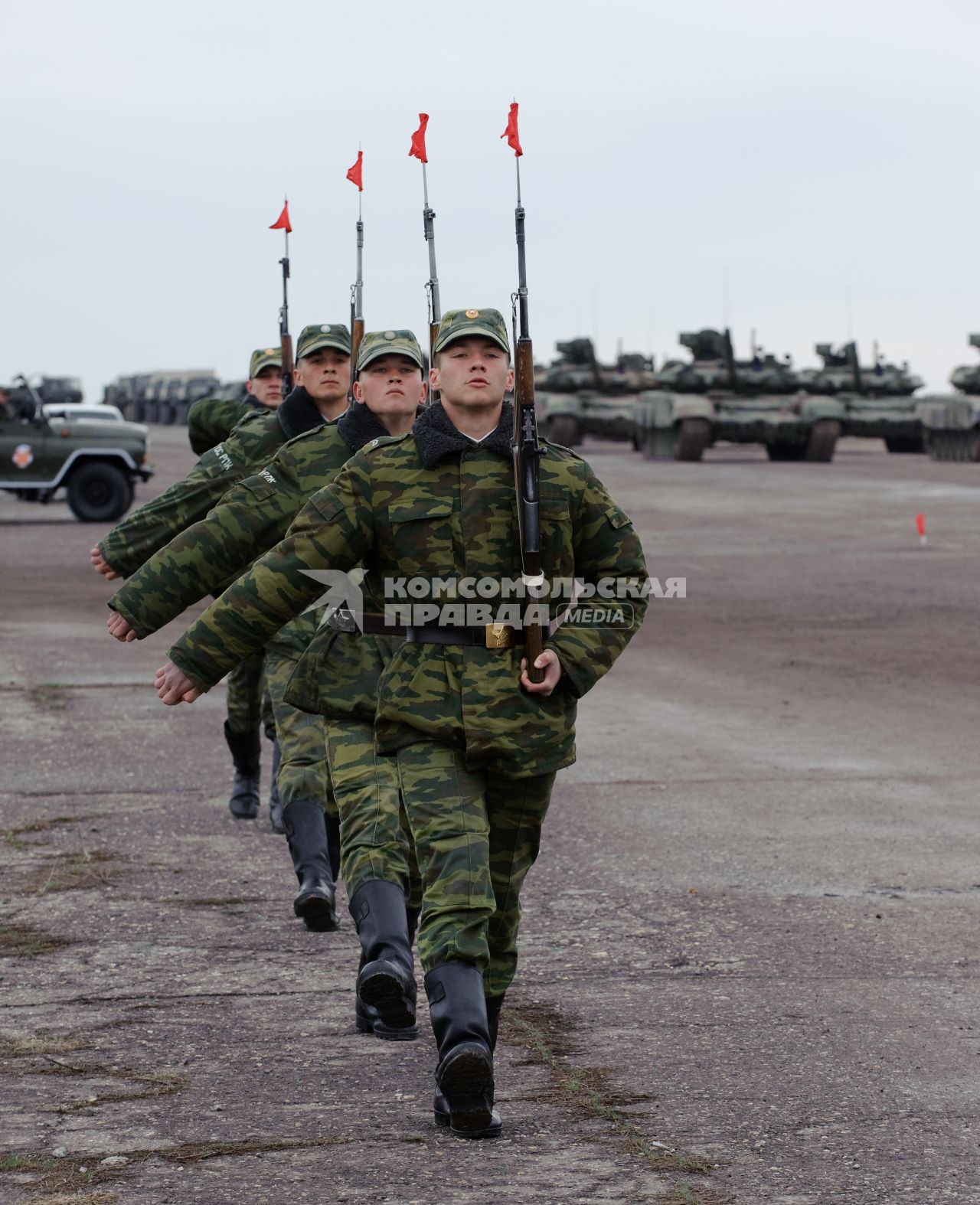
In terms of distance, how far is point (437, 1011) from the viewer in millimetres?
5059

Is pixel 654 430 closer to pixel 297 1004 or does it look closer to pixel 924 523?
pixel 924 523

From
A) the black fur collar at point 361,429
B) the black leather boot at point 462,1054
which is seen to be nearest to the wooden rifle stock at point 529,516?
the black leather boot at point 462,1054

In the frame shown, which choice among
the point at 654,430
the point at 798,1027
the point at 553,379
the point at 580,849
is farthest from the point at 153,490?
the point at 798,1027

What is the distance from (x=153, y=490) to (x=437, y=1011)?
34.5m

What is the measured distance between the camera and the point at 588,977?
6641mm

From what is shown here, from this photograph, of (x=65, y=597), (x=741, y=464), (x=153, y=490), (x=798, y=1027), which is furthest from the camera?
(x=741, y=464)

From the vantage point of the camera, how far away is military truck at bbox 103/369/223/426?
72125mm

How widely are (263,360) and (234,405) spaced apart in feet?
1.50

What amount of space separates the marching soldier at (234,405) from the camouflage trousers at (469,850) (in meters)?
5.02

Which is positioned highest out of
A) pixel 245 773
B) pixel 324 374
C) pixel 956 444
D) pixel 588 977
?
pixel 324 374

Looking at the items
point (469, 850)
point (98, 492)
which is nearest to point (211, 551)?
point (469, 850)

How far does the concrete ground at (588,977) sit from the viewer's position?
488 cm

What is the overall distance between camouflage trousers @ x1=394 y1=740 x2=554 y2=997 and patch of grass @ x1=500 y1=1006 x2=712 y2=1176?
1.11 ft

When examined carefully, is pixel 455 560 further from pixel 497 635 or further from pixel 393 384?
pixel 393 384
